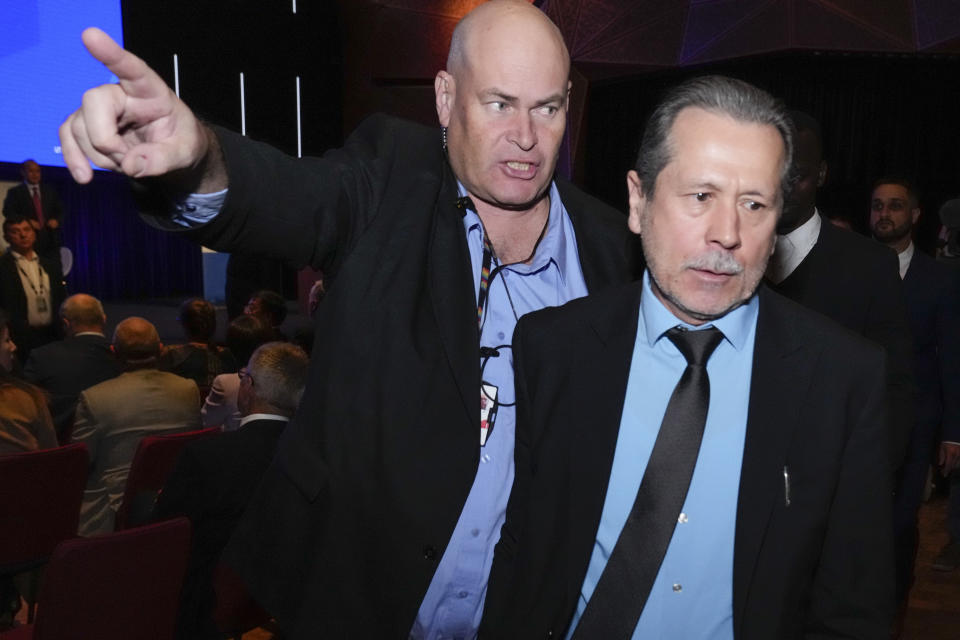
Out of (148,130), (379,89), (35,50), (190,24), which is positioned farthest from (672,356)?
(190,24)

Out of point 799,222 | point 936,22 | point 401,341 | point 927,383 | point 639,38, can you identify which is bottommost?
point 927,383

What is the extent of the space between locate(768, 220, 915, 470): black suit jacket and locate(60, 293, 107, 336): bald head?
3.64 metres

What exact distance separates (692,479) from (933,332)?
2.93m

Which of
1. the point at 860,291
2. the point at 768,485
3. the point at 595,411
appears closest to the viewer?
the point at 768,485

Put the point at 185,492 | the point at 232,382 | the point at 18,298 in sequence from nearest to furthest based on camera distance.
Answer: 1. the point at 185,492
2. the point at 232,382
3. the point at 18,298

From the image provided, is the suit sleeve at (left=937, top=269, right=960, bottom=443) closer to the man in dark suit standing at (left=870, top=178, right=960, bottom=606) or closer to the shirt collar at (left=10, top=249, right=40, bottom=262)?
the man in dark suit standing at (left=870, top=178, right=960, bottom=606)

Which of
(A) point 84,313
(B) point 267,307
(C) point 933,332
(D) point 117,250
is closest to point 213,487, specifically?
(A) point 84,313

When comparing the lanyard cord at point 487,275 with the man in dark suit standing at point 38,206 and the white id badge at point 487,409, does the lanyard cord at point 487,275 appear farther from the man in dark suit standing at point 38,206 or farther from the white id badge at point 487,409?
the man in dark suit standing at point 38,206

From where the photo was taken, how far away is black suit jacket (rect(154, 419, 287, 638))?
9.25 ft

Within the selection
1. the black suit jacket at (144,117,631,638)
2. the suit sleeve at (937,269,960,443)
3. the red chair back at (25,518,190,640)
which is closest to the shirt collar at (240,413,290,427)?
the red chair back at (25,518,190,640)

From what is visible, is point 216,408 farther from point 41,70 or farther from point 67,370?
point 41,70

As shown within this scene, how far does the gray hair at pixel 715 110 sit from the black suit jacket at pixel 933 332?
2.68 m

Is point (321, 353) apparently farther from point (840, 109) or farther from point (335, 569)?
point (840, 109)

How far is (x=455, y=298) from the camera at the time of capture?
60.3 inches
